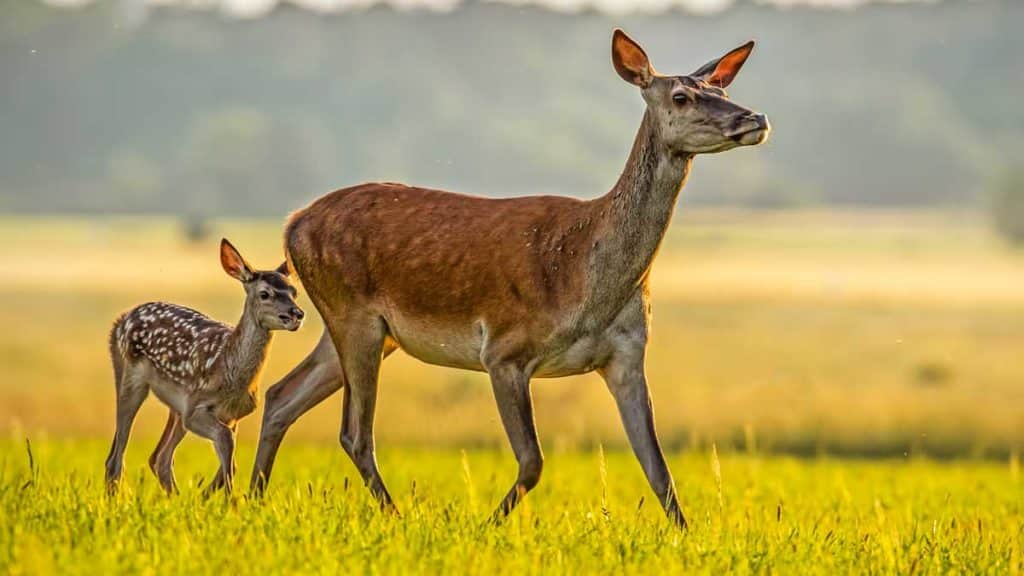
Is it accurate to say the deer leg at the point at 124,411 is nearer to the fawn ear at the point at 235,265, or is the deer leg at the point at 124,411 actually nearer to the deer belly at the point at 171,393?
the deer belly at the point at 171,393

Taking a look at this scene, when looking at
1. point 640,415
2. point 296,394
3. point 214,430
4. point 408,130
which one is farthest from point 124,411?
point 408,130

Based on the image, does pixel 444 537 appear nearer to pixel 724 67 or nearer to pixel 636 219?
pixel 636 219

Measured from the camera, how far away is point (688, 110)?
8.85 metres

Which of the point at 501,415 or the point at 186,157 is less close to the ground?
the point at 501,415

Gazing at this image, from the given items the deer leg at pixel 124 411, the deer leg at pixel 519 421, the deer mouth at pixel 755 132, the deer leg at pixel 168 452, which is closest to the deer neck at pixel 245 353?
the deer leg at pixel 168 452

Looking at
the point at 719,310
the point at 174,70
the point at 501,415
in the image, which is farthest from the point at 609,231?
the point at 174,70

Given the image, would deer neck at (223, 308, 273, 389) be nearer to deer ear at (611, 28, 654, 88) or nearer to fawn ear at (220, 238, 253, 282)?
fawn ear at (220, 238, 253, 282)

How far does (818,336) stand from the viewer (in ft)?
130

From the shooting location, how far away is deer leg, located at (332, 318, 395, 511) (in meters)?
10.2

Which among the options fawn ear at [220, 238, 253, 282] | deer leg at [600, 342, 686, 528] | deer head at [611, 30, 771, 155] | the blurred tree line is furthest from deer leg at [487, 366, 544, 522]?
the blurred tree line

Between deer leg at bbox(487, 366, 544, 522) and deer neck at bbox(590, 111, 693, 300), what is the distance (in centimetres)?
61

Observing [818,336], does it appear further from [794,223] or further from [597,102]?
[597,102]

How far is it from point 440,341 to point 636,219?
1299 mm

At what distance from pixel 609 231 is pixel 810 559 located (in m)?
2.06
